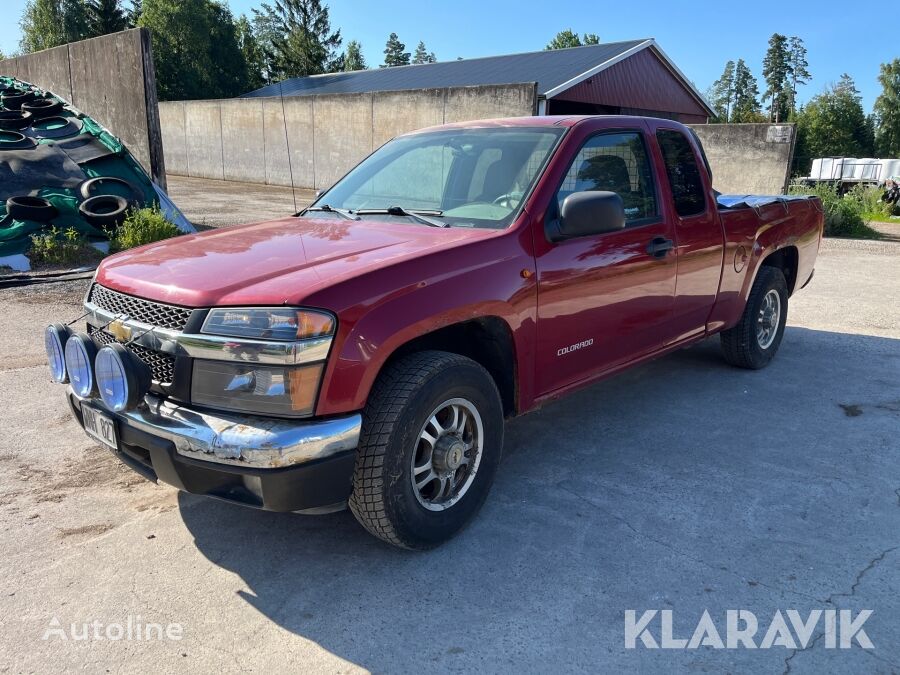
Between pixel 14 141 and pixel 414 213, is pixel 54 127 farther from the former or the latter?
pixel 414 213

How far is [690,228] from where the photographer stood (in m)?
4.54

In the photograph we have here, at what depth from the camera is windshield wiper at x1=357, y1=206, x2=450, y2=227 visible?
143 inches

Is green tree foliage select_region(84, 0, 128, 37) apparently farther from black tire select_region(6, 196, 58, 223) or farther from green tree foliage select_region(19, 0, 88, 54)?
black tire select_region(6, 196, 58, 223)

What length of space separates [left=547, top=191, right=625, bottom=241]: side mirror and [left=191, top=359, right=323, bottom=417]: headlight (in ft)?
4.95

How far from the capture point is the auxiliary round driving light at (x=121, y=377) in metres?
2.69

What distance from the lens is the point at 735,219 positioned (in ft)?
16.6

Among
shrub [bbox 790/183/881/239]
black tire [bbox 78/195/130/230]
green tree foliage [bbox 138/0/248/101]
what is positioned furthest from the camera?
green tree foliage [bbox 138/0/248/101]

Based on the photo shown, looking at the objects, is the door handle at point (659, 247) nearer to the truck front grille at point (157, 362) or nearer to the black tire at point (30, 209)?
the truck front grille at point (157, 362)

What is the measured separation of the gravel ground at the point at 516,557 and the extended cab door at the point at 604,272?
2.06ft

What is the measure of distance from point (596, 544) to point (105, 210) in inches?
367

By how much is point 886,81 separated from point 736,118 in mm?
15153

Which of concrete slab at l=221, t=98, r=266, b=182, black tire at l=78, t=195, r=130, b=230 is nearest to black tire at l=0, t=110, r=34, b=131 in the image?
black tire at l=78, t=195, r=130, b=230

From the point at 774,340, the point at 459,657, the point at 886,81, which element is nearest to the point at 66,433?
the point at 459,657

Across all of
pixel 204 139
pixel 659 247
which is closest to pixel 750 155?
pixel 659 247
